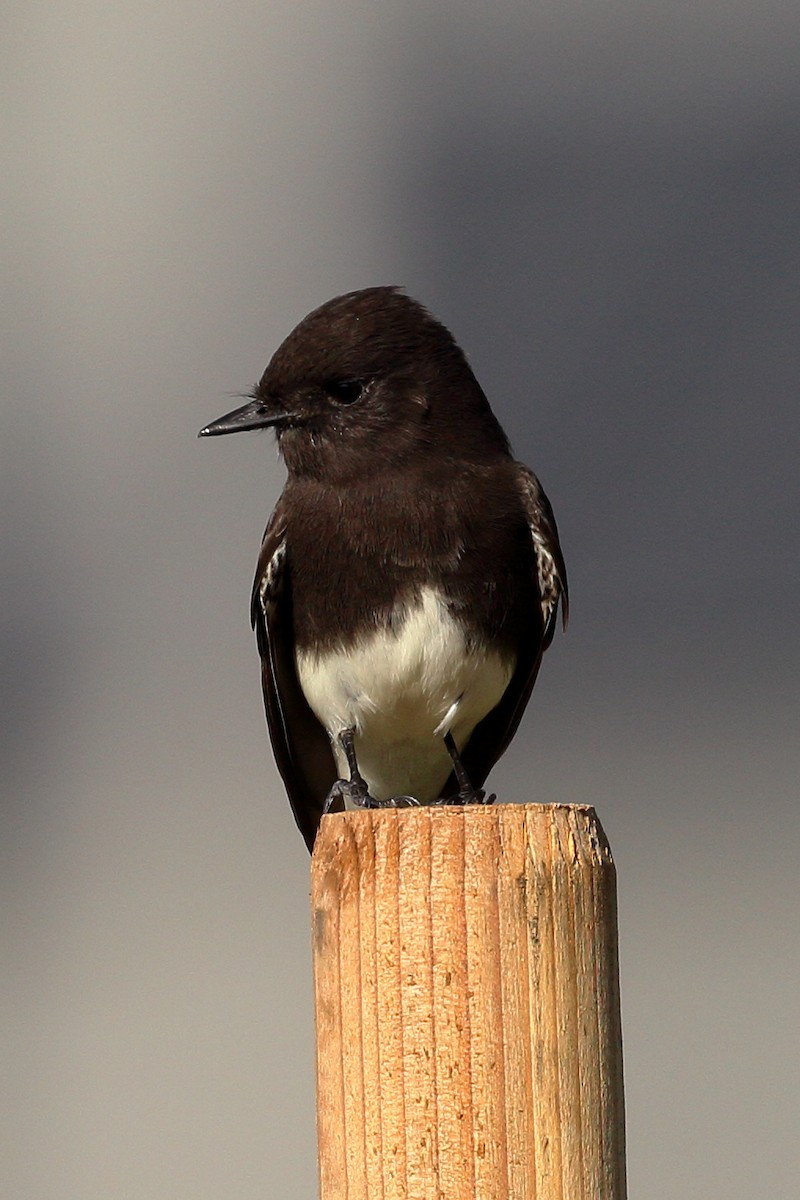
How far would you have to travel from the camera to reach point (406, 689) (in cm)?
374

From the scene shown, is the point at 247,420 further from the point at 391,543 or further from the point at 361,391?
the point at 391,543

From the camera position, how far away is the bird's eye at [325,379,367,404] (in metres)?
3.84

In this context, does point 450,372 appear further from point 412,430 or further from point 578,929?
point 578,929

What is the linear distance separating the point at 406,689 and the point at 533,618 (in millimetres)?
388

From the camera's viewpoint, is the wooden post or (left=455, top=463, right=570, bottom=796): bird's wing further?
(left=455, top=463, right=570, bottom=796): bird's wing

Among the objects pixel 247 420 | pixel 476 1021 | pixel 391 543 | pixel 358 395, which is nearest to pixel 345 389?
pixel 358 395

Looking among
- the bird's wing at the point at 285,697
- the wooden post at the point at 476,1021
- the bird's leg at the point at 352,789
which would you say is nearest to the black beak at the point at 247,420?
the bird's wing at the point at 285,697

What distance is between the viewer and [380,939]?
1.81m

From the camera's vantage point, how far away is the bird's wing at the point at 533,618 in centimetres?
383

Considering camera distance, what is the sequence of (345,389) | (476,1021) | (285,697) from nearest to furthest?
(476,1021) < (345,389) < (285,697)

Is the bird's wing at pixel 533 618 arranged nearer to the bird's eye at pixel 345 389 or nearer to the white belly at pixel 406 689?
the white belly at pixel 406 689

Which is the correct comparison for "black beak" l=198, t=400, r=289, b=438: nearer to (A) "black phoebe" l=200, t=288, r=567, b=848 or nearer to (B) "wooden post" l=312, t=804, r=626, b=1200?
(A) "black phoebe" l=200, t=288, r=567, b=848

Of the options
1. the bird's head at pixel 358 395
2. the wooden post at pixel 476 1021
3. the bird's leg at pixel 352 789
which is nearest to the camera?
the wooden post at pixel 476 1021

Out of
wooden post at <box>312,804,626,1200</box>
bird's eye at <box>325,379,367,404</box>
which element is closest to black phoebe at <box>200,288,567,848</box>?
bird's eye at <box>325,379,367,404</box>
